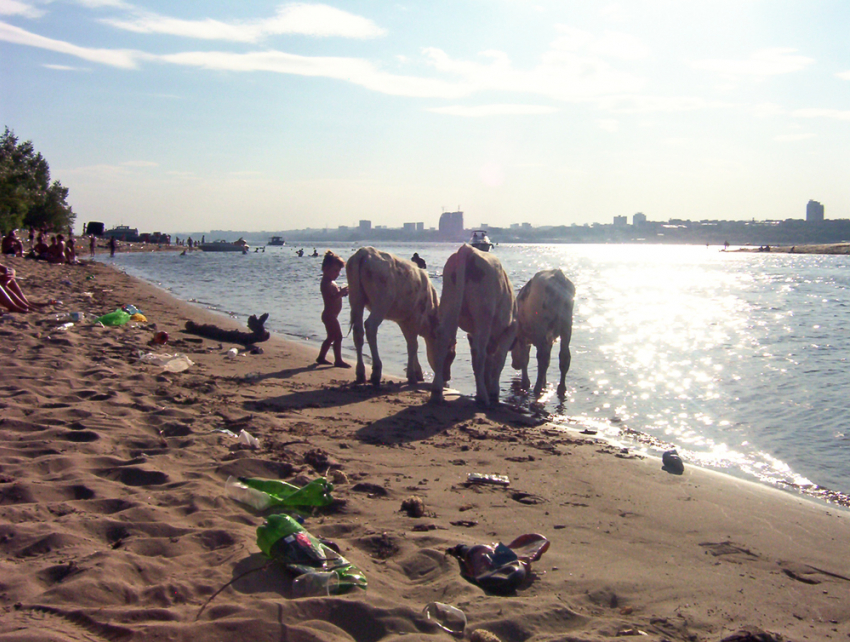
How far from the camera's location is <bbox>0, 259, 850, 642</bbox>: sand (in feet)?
9.68

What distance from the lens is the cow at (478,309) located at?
8.94 m

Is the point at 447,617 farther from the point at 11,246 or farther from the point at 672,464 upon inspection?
the point at 11,246

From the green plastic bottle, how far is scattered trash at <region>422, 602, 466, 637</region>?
1471 mm

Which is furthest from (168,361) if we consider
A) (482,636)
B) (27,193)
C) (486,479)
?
(27,193)

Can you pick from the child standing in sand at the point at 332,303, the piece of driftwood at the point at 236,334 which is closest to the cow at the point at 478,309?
the child standing in sand at the point at 332,303

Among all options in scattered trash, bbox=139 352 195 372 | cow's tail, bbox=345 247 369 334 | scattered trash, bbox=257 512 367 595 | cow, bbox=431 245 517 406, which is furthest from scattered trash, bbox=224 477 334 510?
cow's tail, bbox=345 247 369 334

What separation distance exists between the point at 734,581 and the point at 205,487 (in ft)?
12.0

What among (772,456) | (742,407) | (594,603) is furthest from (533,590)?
(742,407)

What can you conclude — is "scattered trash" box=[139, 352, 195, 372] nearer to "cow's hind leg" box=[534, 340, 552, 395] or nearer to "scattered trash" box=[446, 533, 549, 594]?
"cow's hind leg" box=[534, 340, 552, 395]

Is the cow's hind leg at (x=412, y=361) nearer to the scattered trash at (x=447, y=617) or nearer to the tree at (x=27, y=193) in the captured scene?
the scattered trash at (x=447, y=617)

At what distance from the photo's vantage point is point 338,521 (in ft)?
13.6

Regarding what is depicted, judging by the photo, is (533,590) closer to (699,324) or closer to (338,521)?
(338,521)

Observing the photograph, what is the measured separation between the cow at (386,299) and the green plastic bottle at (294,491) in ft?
16.4

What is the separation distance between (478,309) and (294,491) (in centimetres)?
518
